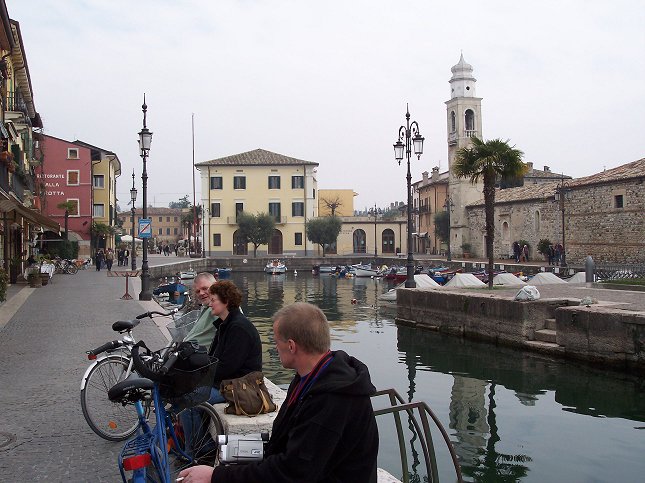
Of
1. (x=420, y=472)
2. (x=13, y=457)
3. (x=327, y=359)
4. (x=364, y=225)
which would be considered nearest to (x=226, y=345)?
(x=13, y=457)

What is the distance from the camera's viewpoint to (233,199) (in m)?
73.4

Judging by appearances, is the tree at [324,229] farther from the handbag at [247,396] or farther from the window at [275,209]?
the handbag at [247,396]

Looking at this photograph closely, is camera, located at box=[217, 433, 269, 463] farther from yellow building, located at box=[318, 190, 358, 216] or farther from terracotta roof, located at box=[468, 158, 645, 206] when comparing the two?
yellow building, located at box=[318, 190, 358, 216]

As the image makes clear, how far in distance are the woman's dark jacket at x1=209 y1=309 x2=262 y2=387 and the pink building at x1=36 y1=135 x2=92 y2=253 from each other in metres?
49.5

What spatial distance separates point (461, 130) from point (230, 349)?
59419 millimetres

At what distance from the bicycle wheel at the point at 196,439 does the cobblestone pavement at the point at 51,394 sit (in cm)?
58

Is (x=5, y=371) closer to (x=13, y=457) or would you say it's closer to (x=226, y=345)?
(x=13, y=457)

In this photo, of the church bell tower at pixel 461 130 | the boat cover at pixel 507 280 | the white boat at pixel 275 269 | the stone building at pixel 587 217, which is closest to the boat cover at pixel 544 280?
the boat cover at pixel 507 280

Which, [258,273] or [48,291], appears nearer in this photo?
[48,291]

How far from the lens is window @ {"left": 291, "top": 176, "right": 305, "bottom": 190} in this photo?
2918 inches

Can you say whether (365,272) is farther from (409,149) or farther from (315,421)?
(315,421)

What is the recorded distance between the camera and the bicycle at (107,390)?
20.2ft

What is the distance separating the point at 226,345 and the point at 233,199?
226ft

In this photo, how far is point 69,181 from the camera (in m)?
52.7
